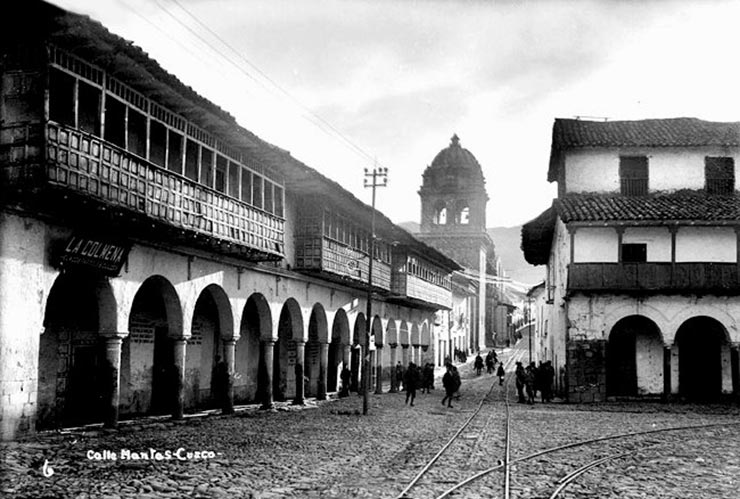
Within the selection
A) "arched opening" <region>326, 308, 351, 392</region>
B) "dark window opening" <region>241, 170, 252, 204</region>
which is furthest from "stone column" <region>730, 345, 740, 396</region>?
"dark window opening" <region>241, 170, 252, 204</region>

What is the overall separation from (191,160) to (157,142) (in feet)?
3.20

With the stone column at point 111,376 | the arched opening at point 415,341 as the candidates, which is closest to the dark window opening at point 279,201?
the stone column at point 111,376

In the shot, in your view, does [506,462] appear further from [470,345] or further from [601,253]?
[470,345]

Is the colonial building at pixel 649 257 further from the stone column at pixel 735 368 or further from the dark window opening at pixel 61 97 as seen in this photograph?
the dark window opening at pixel 61 97

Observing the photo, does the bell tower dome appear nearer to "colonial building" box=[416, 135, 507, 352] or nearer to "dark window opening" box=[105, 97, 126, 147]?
"colonial building" box=[416, 135, 507, 352]

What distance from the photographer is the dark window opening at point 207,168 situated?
1917 centimetres

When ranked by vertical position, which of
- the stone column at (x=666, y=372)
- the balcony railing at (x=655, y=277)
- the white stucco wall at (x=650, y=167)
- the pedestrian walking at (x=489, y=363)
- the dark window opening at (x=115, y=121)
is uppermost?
the white stucco wall at (x=650, y=167)

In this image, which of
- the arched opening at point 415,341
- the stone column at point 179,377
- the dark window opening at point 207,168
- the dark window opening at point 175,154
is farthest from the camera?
the arched opening at point 415,341

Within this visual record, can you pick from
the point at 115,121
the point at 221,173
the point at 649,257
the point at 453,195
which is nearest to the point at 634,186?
the point at 649,257

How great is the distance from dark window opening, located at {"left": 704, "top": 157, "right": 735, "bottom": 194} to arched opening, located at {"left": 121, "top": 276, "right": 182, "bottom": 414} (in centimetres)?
2135

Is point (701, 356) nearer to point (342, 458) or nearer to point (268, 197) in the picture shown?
point (268, 197)

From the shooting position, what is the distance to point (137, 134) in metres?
17.5

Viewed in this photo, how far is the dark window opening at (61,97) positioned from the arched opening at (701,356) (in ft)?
76.9

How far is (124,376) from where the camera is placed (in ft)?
64.2
